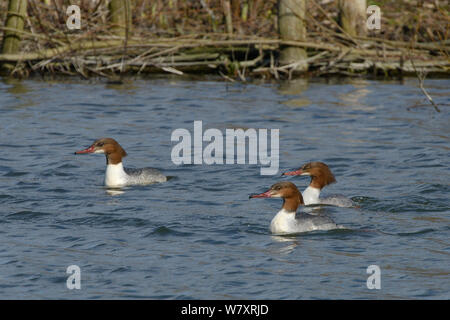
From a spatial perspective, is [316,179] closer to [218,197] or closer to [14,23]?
[218,197]

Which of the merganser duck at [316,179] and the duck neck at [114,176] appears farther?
the duck neck at [114,176]

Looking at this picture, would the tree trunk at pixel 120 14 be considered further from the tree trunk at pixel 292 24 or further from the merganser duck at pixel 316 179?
the merganser duck at pixel 316 179

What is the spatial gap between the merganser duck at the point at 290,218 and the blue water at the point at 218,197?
0.47ft

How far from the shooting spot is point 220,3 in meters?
20.9

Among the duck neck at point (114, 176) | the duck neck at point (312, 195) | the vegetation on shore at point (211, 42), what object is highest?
the vegetation on shore at point (211, 42)

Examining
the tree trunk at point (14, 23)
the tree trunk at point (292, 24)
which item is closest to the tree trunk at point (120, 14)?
the tree trunk at point (14, 23)

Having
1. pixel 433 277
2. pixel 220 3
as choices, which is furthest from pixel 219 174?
pixel 220 3

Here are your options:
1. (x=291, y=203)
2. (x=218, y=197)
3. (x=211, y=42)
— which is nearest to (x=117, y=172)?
(x=218, y=197)

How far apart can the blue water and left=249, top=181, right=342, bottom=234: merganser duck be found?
14 cm

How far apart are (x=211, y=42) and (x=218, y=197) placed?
8.28 meters

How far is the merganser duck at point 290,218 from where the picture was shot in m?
9.70

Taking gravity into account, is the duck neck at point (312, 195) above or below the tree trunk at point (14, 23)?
below

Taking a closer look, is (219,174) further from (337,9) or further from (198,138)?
(337,9)
